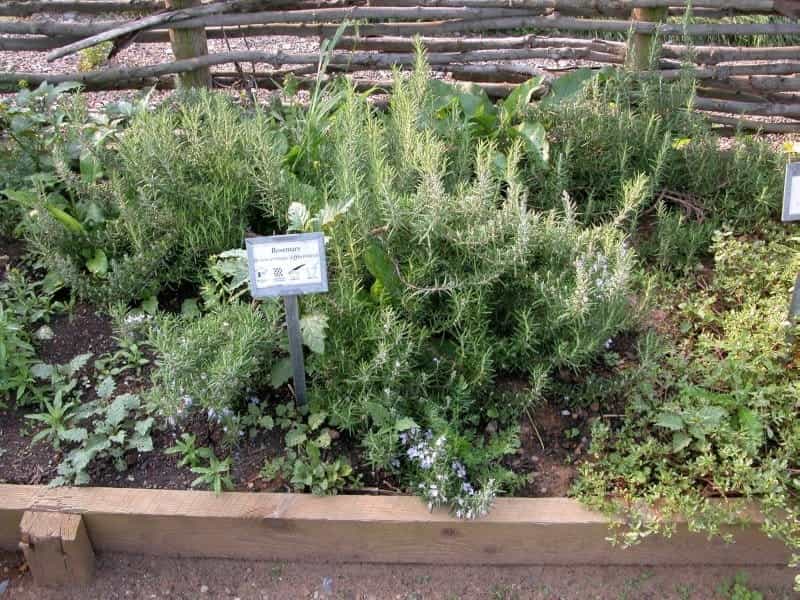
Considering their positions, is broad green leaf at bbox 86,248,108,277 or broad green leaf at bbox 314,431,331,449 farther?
broad green leaf at bbox 86,248,108,277

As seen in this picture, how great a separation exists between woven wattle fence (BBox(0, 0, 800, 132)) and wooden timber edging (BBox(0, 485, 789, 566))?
86.0 inches

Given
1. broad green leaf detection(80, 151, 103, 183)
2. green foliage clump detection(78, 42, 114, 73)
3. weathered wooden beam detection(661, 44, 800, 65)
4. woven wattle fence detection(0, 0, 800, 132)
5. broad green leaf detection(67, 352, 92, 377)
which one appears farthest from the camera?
green foliage clump detection(78, 42, 114, 73)

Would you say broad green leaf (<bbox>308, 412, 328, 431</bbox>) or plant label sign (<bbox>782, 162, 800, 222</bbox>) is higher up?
plant label sign (<bbox>782, 162, 800, 222</bbox>)

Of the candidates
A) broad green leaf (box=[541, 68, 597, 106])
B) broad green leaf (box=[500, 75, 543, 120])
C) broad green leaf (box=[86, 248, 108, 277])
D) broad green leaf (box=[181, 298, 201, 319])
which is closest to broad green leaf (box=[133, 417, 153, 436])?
broad green leaf (box=[181, 298, 201, 319])

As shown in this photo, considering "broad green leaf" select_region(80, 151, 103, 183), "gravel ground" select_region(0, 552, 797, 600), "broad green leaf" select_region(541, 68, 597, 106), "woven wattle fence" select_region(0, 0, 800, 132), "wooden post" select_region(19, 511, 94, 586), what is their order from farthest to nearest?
"woven wattle fence" select_region(0, 0, 800, 132) < "broad green leaf" select_region(541, 68, 597, 106) < "broad green leaf" select_region(80, 151, 103, 183) < "gravel ground" select_region(0, 552, 797, 600) < "wooden post" select_region(19, 511, 94, 586)

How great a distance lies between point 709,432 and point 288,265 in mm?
1330

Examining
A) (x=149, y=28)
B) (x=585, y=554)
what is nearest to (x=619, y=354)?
(x=585, y=554)

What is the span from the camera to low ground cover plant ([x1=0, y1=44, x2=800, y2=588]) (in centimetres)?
219

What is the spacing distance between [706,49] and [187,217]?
2.82m

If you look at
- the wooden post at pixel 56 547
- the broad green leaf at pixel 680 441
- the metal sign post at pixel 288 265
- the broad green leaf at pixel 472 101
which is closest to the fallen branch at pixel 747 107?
the broad green leaf at pixel 472 101

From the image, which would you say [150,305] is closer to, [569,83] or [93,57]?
[569,83]

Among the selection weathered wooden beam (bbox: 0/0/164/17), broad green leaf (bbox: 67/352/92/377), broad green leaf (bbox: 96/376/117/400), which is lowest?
broad green leaf (bbox: 96/376/117/400)

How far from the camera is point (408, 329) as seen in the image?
2.22 meters

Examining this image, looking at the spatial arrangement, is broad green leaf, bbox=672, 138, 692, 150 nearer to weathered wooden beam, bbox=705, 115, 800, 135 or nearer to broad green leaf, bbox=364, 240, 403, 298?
weathered wooden beam, bbox=705, 115, 800, 135
